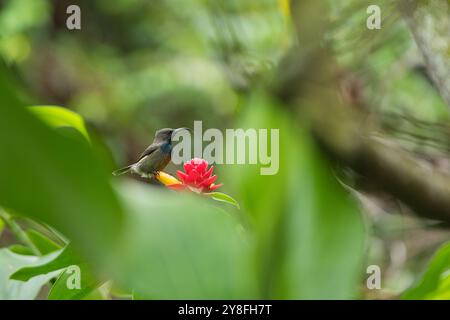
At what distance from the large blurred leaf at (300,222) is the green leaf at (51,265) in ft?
0.66

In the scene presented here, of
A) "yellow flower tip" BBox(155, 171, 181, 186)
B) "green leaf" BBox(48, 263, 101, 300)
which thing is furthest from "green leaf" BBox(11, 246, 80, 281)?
"yellow flower tip" BBox(155, 171, 181, 186)

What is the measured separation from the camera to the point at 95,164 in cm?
14

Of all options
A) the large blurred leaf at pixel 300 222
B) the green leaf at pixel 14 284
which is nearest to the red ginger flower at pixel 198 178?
the green leaf at pixel 14 284

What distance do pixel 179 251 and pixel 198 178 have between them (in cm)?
31

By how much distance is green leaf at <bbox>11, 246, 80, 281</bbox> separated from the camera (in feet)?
1.23

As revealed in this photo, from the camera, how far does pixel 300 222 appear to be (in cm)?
18

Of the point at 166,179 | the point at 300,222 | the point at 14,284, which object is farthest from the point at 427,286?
the point at 14,284

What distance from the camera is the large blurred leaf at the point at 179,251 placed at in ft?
0.50

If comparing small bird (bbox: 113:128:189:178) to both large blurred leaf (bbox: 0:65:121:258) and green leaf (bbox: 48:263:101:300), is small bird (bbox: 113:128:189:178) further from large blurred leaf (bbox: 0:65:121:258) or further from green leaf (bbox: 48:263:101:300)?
large blurred leaf (bbox: 0:65:121:258)

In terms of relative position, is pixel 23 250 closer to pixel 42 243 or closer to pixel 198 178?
pixel 42 243

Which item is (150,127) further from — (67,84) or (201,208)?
(201,208)
